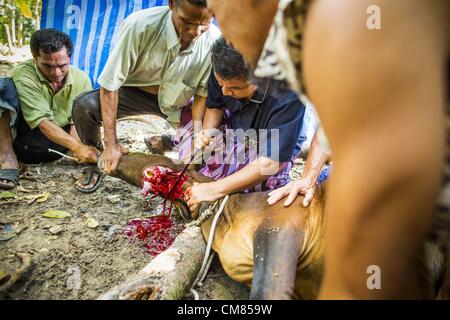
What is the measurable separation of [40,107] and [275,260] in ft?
9.83

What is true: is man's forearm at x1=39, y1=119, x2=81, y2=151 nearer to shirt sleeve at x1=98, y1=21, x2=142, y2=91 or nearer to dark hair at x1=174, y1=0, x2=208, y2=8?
shirt sleeve at x1=98, y1=21, x2=142, y2=91

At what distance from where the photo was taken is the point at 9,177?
3.37 metres

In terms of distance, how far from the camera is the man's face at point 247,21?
952mm

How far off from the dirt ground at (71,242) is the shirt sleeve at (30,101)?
55 centimetres

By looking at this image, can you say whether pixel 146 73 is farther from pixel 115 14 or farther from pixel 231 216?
pixel 231 216

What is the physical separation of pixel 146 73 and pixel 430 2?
338cm

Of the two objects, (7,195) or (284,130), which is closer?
(284,130)

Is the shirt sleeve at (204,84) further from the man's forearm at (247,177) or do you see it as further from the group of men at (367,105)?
the group of men at (367,105)

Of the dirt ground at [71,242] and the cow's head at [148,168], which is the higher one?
the cow's head at [148,168]

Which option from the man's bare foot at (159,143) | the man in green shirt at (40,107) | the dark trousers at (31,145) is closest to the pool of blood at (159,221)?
the man in green shirt at (40,107)

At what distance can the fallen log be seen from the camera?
177cm

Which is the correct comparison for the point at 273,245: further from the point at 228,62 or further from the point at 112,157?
the point at 112,157

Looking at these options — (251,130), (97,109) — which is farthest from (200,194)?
(97,109)
